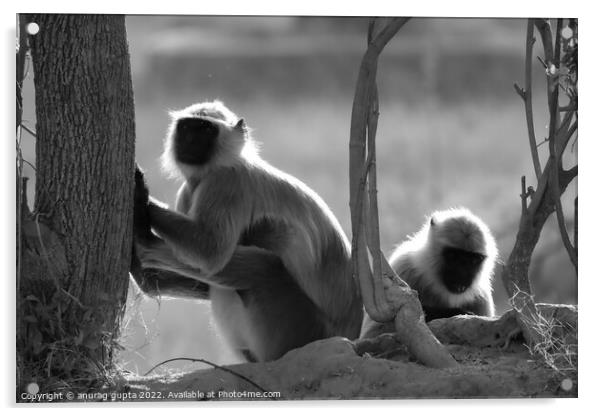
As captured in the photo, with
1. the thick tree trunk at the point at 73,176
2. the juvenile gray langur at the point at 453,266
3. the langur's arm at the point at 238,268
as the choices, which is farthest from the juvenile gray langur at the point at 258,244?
the thick tree trunk at the point at 73,176

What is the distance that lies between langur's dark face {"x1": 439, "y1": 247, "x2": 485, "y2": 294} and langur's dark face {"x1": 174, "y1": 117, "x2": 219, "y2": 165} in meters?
1.45

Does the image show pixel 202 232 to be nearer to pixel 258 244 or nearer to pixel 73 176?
pixel 258 244

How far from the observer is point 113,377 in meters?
3.99

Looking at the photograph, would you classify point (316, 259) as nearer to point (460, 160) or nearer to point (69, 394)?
point (460, 160)

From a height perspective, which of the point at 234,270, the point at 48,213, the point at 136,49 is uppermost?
the point at 136,49

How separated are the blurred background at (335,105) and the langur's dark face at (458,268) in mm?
280

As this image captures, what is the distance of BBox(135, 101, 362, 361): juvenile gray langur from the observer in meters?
4.77

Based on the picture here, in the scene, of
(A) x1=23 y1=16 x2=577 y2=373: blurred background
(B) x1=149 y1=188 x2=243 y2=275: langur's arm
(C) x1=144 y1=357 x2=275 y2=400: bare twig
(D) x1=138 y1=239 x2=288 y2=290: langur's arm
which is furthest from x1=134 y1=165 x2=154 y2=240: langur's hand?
(C) x1=144 y1=357 x2=275 y2=400: bare twig

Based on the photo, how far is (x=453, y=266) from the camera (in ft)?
17.6

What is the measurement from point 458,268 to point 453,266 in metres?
0.03

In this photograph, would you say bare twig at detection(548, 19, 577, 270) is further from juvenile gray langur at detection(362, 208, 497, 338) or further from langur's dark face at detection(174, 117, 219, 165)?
langur's dark face at detection(174, 117, 219, 165)

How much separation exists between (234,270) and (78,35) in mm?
1404

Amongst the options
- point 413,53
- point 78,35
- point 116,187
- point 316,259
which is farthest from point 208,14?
point 316,259

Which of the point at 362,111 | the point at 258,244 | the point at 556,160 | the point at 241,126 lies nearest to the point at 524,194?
the point at 556,160
